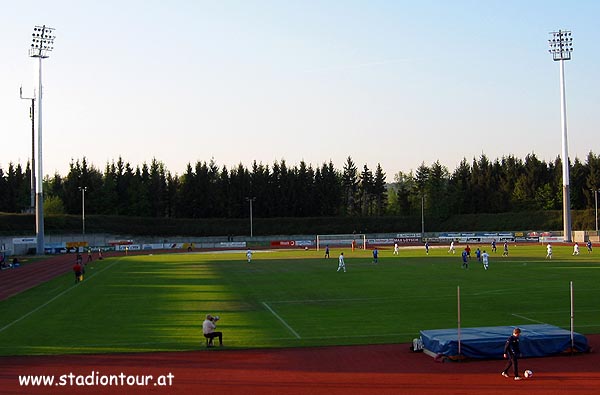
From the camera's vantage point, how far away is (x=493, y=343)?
18.2 metres

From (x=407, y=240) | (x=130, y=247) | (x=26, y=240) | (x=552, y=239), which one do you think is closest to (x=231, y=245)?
(x=130, y=247)

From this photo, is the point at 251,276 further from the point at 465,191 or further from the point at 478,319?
the point at 465,191

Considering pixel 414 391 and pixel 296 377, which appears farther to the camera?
pixel 296 377

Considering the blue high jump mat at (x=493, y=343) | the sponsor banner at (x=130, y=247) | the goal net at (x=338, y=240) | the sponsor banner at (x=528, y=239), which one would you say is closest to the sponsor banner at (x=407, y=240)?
the goal net at (x=338, y=240)

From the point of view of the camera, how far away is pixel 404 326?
78.9 ft

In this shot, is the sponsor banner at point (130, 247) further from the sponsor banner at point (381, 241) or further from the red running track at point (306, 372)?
the red running track at point (306, 372)

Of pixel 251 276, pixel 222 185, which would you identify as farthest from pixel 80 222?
pixel 251 276

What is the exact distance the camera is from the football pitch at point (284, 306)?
22234 mm

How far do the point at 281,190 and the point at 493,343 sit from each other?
130107 millimetres

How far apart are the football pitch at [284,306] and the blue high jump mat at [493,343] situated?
8.68 ft

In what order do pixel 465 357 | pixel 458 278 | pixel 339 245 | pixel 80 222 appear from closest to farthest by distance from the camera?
pixel 465 357
pixel 458 278
pixel 339 245
pixel 80 222

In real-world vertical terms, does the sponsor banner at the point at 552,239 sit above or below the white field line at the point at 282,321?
above

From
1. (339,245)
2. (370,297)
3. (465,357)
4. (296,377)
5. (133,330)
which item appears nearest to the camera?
(296,377)

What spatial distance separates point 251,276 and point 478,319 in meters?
24.7
